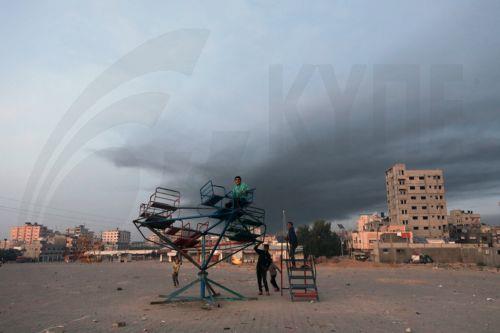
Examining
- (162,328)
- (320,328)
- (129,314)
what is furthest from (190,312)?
(320,328)

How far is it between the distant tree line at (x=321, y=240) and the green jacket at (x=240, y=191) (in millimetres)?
76504

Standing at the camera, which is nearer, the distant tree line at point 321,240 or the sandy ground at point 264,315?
the sandy ground at point 264,315

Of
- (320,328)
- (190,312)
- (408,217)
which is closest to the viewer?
(320,328)

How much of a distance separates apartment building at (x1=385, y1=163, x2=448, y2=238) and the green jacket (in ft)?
316

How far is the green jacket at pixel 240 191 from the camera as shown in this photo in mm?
13922

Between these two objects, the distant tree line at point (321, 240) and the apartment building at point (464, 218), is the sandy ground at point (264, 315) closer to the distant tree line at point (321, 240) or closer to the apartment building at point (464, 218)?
the distant tree line at point (321, 240)

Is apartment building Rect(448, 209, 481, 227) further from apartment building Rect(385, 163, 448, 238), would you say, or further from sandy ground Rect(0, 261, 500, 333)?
sandy ground Rect(0, 261, 500, 333)

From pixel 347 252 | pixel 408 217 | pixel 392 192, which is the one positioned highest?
pixel 392 192

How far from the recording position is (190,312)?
1250cm

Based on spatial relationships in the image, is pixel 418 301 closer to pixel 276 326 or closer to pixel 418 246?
pixel 276 326

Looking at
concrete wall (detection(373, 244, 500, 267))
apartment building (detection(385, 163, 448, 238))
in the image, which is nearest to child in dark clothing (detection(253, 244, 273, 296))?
concrete wall (detection(373, 244, 500, 267))

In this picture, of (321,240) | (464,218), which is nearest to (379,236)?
(321,240)

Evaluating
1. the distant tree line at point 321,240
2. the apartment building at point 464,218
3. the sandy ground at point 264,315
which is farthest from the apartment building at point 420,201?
the sandy ground at point 264,315

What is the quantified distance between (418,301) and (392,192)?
9866cm
